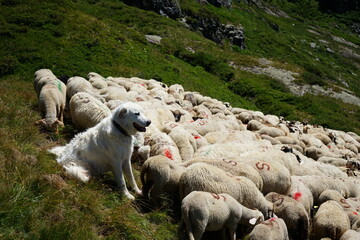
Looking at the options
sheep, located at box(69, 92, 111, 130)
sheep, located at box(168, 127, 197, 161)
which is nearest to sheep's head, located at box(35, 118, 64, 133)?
sheep, located at box(69, 92, 111, 130)

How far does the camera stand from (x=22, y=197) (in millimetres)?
4875

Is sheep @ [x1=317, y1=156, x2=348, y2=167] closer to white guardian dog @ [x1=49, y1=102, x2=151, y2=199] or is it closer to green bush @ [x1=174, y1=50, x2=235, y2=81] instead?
white guardian dog @ [x1=49, y1=102, x2=151, y2=199]

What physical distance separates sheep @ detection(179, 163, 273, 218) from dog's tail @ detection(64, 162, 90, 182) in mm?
1957

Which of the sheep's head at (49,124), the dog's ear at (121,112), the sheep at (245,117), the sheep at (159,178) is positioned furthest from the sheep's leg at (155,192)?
the sheep at (245,117)

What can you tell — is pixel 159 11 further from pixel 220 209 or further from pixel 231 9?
pixel 220 209

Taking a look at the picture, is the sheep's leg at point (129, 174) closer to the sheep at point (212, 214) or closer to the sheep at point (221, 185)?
the sheep at point (221, 185)

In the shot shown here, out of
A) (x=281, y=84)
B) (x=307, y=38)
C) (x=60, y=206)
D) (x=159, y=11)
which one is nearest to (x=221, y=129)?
(x=60, y=206)

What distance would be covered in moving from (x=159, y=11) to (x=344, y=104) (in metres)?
33.4

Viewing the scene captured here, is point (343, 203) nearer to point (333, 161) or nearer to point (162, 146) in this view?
point (162, 146)

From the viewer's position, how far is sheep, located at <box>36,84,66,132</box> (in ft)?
30.4

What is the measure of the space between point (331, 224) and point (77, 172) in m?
5.68

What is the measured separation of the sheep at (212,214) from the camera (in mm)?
5762

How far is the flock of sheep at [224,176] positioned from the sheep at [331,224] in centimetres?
2

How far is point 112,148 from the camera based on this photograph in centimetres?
696
